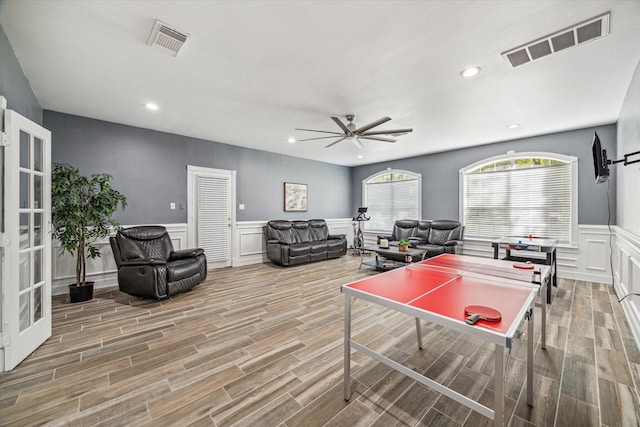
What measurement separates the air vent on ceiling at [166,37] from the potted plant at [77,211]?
7.79 feet

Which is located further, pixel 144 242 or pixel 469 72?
pixel 144 242

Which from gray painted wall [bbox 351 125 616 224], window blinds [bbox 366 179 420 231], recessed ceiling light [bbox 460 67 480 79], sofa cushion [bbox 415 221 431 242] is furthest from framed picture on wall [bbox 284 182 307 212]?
recessed ceiling light [bbox 460 67 480 79]

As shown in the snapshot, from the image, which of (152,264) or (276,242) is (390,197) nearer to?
(276,242)

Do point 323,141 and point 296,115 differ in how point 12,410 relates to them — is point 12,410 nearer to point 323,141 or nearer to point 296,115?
point 296,115

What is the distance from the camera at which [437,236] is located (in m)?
5.99

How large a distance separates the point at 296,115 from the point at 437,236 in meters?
4.26

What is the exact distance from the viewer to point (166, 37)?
2146 millimetres

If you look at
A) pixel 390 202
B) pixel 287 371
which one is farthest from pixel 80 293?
pixel 390 202

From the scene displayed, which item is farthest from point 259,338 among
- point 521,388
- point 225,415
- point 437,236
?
point 437,236

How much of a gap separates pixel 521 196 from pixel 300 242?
15.8 ft

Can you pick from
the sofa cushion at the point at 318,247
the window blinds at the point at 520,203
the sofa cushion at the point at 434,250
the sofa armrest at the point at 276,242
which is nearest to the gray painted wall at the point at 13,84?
the sofa armrest at the point at 276,242

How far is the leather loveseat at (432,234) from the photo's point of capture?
5.43 m

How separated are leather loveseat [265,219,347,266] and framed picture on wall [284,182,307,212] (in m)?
0.47

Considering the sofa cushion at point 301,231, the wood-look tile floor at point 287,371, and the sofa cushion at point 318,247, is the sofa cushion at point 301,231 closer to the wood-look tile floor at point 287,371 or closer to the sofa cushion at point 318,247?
the sofa cushion at point 318,247
